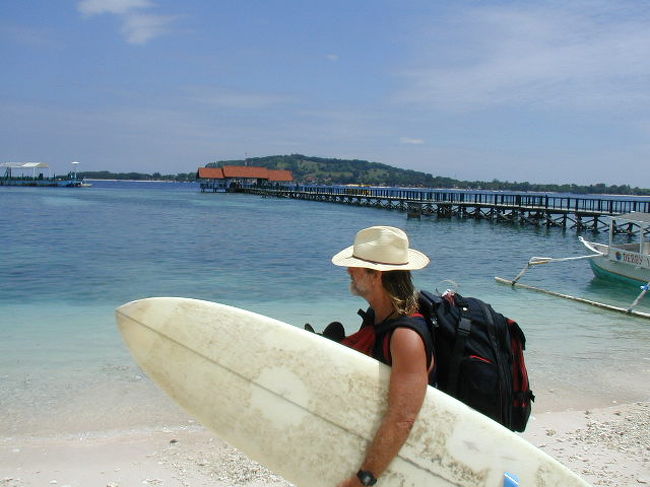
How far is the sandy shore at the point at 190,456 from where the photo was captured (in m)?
3.88

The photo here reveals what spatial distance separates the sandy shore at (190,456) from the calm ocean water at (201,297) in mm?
502

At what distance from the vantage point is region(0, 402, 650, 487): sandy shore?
153 inches

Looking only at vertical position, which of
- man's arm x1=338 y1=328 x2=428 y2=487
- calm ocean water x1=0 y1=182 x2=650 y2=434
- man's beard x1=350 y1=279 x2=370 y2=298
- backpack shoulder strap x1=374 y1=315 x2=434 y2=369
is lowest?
calm ocean water x1=0 y1=182 x2=650 y2=434

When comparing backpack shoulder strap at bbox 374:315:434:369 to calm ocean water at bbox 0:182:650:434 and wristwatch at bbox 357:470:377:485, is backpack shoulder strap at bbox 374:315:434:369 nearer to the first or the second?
wristwatch at bbox 357:470:377:485

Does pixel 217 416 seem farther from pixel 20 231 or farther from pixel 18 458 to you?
pixel 20 231

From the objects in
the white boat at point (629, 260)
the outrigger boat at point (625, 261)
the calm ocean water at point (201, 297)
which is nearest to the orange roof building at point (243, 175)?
the calm ocean water at point (201, 297)

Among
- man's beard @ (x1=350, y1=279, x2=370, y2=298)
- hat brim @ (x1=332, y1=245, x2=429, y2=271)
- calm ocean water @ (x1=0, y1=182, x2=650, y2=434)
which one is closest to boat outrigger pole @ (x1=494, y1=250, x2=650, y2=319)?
calm ocean water @ (x1=0, y1=182, x2=650, y2=434)

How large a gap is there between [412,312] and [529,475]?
2.62 feet

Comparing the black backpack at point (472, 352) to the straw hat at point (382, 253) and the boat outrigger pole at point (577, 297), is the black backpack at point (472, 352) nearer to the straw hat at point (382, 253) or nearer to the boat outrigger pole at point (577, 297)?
the straw hat at point (382, 253)

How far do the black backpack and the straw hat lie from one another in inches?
4.9

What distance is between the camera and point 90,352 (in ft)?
25.3

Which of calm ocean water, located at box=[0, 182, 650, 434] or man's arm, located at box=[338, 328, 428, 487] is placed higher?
man's arm, located at box=[338, 328, 428, 487]

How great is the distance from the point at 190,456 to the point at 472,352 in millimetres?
2944

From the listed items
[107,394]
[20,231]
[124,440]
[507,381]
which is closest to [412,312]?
[507,381]
